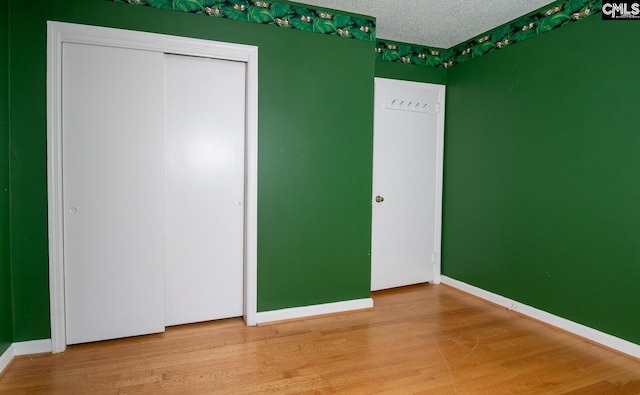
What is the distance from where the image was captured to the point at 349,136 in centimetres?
314

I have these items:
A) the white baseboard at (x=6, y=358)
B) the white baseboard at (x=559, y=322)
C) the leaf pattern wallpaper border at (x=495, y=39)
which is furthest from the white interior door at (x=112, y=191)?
the white baseboard at (x=559, y=322)

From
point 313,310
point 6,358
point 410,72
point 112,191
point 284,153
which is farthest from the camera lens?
point 410,72

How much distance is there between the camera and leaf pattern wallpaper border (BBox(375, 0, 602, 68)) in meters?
2.73

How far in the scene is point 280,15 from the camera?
2.88m

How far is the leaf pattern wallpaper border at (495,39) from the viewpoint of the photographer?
2730 mm

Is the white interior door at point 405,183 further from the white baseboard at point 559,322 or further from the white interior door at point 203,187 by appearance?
the white interior door at point 203,187

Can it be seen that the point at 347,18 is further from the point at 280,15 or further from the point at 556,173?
the point at 556,173

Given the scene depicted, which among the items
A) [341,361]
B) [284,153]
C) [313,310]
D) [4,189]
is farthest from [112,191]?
[341,361]

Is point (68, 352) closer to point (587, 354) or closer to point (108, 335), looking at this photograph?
point (108, 335)

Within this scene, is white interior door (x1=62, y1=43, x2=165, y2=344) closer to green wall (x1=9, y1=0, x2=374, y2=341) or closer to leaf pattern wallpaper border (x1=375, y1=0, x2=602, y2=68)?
green wall (x1=9, y1=0, x2=374, y2=341)

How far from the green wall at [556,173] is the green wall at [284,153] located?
1.26 meters

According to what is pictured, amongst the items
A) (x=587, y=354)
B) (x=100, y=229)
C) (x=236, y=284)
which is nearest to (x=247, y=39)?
(x=100, y=229)

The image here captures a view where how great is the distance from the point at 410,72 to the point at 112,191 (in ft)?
10.3

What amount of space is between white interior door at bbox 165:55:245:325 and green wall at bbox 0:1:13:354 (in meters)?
0.95
